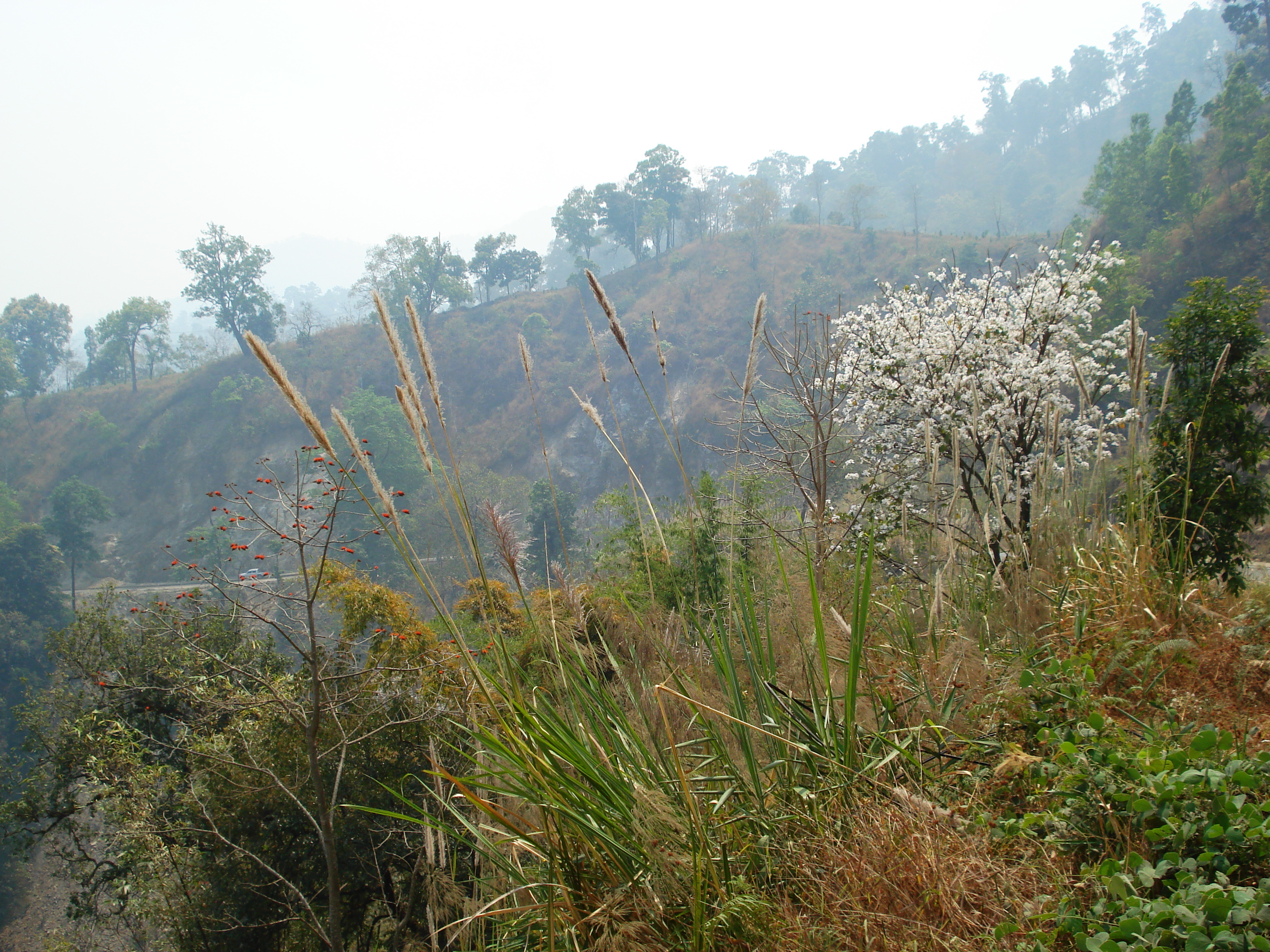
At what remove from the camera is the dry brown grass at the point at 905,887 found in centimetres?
110

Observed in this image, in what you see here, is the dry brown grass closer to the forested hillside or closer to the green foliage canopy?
the forested hillside

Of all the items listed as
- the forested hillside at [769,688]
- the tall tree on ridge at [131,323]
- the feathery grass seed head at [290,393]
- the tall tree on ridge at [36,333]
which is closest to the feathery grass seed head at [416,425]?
the forested hillside at [769,688]

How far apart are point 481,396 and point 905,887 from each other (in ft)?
172

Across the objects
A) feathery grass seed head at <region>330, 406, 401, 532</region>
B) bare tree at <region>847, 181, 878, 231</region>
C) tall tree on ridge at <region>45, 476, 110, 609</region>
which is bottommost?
tall tree on ridge at <region>45, 476, 110, 609</region>

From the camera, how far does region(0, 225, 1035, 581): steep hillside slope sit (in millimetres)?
45281

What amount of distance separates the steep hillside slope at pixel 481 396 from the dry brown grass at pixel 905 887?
3955 centimetres

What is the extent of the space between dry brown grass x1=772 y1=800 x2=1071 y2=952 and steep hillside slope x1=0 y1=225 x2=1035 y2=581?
39553mm

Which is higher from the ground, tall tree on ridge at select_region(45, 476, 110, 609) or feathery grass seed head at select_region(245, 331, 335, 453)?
feathery grass seed head at select_region(245, 331, 335, 453)

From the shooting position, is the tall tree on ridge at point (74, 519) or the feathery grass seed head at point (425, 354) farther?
the tall tree on ridge at point (74, 519)

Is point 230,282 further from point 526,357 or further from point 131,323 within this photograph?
point 526,357

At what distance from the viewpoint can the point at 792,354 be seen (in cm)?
606

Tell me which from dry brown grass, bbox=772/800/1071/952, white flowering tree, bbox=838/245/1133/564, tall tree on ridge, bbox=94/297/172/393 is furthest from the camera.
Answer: tall tree on ridge, bbox=94/297/172/393

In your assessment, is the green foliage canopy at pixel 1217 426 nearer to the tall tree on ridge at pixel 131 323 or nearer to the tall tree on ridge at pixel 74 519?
the tall tree on ridge at pixel 74 519

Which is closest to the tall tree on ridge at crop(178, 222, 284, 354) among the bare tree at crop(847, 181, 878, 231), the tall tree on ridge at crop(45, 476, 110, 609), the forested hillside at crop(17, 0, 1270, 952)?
the tall tree on ridge at crop(45, 476, 110, 609)
